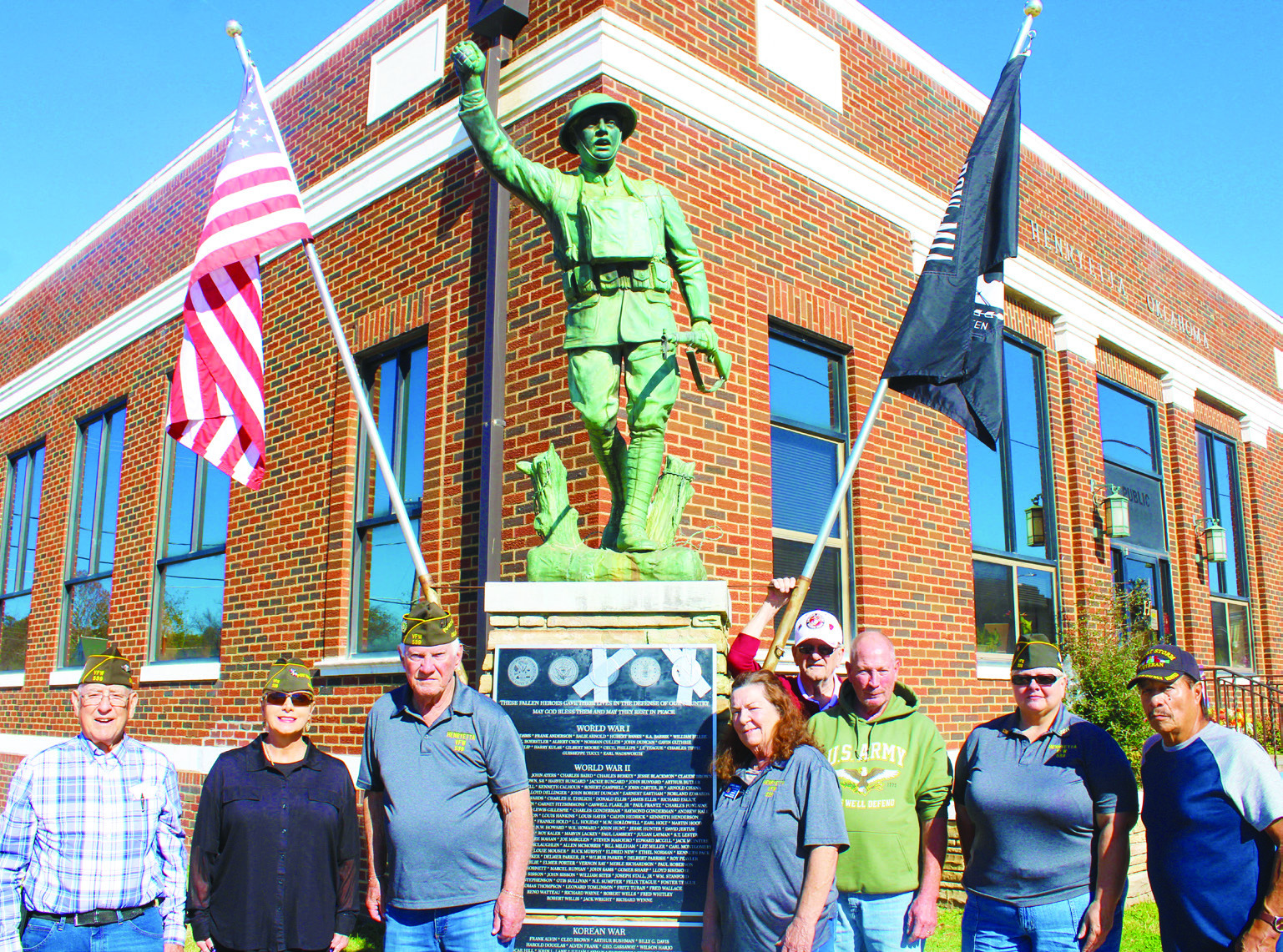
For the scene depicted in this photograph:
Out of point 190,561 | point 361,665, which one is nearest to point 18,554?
→ point 190,561

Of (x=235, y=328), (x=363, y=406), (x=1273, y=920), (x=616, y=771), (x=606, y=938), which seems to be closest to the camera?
(x=1273, y=920)

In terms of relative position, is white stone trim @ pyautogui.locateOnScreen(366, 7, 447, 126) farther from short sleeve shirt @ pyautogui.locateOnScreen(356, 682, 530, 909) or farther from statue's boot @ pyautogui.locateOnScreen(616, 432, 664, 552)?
short sleeve shirt @ pyautogui.locateOnScreen(356, 682, 530, 909)

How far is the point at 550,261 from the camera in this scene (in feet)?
23.6

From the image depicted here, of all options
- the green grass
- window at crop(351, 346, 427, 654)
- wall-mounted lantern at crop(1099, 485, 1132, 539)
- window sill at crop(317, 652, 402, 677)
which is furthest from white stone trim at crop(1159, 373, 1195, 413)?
window sill at crop(317, 652, 402, 677)

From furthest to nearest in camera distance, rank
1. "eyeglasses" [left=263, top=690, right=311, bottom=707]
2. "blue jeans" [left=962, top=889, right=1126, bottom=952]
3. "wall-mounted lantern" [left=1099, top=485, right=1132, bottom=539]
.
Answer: "wall-mounted lantern" [left=1099, top=485, right=1132, bottom=539] → "eyeglasses" [left=263, top=690, right=311, bottom=707] → "blue jeans" [left=962, top=889, right=1126, bottom=952]

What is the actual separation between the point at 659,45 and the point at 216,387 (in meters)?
3.73

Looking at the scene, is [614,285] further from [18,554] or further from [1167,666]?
[18,554]

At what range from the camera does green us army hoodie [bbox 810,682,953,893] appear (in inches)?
145

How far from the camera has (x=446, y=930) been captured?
11.9 feet

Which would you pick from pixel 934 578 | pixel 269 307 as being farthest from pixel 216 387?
pixel 934 578

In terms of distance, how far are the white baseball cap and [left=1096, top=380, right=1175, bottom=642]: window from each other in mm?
8141

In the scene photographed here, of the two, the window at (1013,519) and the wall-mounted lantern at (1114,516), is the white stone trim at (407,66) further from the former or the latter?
the wall-mounted lantern at (1114,516)

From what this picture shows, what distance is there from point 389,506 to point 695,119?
373cm

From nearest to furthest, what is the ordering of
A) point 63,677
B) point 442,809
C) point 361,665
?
point 442,809 < point 361,665 < point 63,677
